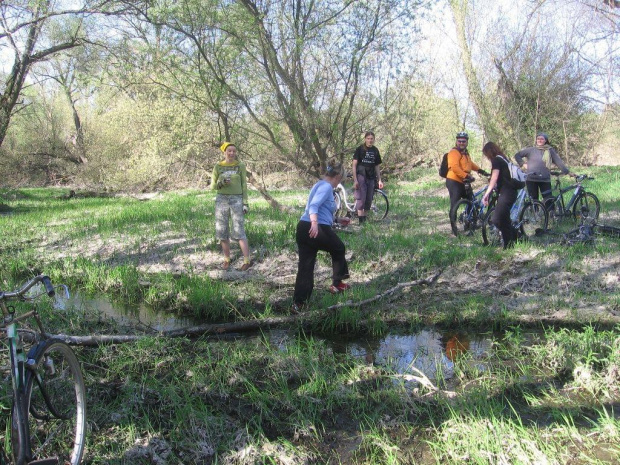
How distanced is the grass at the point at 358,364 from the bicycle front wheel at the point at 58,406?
0.59 feet

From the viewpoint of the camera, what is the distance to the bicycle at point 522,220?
813 centimetres

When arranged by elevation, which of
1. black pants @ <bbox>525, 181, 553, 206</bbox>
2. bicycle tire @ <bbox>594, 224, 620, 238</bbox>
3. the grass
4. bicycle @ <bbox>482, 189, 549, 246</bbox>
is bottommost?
the grass

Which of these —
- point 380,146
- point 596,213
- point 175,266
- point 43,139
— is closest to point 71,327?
point 175,266

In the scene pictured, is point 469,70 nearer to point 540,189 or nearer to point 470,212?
point 540,189

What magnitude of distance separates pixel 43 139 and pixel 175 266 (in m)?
27.1

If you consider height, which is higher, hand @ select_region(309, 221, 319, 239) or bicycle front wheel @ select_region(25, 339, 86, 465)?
hand @ select_region(309, 221, 319, 239)

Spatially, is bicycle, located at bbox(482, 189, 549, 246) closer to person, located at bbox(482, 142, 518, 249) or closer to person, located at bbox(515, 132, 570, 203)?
person, located at bbox(482, 142, 518, 249)

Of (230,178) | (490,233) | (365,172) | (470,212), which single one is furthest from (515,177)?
(230,178)

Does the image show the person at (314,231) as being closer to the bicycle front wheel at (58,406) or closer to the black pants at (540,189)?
the bicycle front wheel at (58,406)

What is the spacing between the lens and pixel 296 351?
455 cm

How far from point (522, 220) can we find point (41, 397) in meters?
7.97

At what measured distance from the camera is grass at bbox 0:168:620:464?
3.17m

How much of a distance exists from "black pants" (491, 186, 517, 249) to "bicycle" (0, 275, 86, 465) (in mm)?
6396

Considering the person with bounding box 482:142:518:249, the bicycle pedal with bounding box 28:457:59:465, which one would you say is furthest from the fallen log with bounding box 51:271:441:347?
the person with bounding box 482:142:518:249
